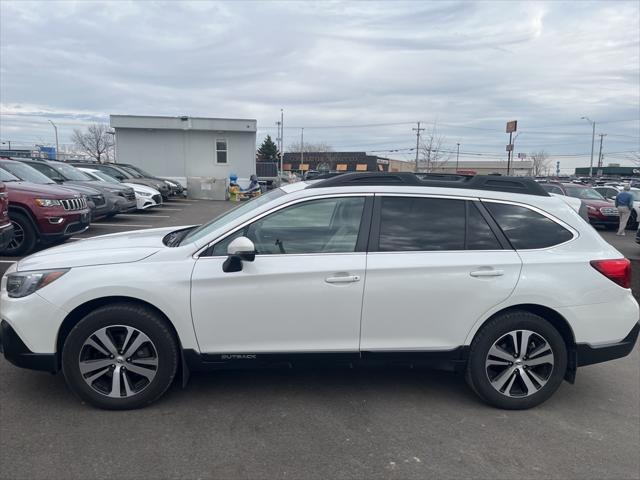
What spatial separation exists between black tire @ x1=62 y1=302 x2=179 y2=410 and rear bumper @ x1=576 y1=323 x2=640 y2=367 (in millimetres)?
3025

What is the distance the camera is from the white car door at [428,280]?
3646 millimetres

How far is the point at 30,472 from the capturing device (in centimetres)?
288

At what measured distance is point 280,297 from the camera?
11.7ft

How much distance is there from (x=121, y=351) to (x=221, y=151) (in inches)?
1042

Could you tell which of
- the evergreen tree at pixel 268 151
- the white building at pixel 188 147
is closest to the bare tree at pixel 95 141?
the evergreen tree at pixel 268 151

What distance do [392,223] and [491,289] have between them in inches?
34.2

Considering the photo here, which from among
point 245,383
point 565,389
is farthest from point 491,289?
point 245,383

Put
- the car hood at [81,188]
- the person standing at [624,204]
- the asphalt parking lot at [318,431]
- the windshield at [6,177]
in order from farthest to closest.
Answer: the person standing at [624,204]
the car hood at [81,188]
the windshield at [6,177]
the asphalt parking lot at [318,431]

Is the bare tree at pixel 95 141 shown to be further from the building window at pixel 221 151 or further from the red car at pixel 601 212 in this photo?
the red car at pixel 601 212

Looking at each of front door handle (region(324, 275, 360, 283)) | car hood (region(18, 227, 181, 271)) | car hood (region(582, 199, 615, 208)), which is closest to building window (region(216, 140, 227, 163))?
car hood (region(582, 199, 615, 208))

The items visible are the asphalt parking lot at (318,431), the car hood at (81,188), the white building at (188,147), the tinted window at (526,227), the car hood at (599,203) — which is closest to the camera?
the asphalt parking lot at (318,431)

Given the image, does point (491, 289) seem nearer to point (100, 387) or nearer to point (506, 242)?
point (506, 242)

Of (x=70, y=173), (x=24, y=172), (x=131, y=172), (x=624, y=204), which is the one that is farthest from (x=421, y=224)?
(x=131, y=172)

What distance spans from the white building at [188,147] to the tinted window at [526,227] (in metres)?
25.4
